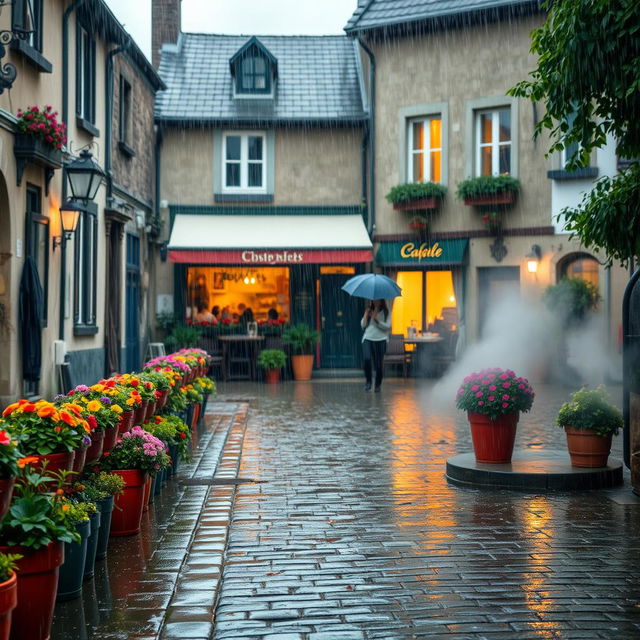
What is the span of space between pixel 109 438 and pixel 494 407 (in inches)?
151

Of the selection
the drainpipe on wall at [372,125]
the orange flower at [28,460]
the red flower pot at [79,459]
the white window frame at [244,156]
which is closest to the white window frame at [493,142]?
the drainpipe on wall at [372,125]

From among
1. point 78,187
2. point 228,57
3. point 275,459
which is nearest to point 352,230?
point 228,57

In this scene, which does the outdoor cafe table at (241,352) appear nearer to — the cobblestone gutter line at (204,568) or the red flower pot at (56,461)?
the cobblestone gutter line at (204,568)

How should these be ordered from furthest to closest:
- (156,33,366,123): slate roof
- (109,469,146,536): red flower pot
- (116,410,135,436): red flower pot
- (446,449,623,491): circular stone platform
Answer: (156,33,366,123): slate roof
(446,449,623,491): circular stone platform
(116,410,135,436): red flower pot
(109,469,146,536): red flower pot

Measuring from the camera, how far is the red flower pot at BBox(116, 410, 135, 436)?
7.01 meters

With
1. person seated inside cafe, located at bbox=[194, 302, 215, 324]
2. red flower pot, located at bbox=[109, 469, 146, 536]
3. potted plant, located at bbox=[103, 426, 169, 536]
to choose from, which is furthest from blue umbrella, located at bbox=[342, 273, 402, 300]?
red flower pot, located at bbox=[109, 469, 146, 536]

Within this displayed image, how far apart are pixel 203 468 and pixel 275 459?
901 millimetres

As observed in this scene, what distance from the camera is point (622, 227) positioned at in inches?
316

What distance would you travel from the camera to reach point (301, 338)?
925 inches

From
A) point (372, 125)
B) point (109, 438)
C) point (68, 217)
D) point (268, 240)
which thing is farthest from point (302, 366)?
point (109, 438)

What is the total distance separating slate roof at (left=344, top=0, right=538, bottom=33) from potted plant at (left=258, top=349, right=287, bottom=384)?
7.66 m

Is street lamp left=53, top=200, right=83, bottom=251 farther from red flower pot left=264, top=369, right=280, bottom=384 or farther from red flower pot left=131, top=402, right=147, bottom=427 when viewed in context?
red flower pot left=264, top=369, right=280, bottom=384

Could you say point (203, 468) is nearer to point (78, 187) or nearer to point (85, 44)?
point (78, 187)

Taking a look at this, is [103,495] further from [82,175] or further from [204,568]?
[82,175]
